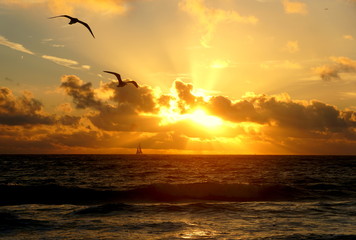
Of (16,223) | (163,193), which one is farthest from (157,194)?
(16,223)

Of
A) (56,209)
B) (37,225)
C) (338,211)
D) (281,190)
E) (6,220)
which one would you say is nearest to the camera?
(37,225)

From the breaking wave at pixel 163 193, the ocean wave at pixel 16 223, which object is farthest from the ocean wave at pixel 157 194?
the ocean wave at pixel 16 223

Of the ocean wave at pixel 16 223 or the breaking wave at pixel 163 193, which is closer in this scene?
the ocean wave at pixel 16 223

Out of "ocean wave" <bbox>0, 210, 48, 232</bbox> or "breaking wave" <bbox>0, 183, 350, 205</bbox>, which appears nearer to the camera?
"ocean wave" <bbox>0, 210, 48, 232</bbox>

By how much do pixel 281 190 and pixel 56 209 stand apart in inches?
877

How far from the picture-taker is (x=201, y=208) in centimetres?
2494

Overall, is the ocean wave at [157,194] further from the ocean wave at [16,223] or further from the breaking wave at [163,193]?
the ocean wave at [16,223]

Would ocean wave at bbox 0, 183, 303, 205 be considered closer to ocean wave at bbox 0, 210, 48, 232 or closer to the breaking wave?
the breaking wave

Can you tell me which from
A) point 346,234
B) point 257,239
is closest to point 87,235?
point 257,239

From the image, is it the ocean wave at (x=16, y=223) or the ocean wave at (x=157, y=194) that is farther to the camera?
the ocean wave at (x=157, y=194)


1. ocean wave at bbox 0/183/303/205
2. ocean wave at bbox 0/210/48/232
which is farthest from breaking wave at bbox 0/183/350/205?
ocean wave at bbox 0/210/48/232

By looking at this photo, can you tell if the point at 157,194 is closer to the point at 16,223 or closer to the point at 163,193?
the point at 163,193

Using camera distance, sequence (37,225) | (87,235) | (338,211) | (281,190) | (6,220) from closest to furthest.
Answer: (87,235), (37,225), (6,220), (338,211), (281,190)

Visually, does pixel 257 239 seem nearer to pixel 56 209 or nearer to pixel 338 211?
pixel 338 211
